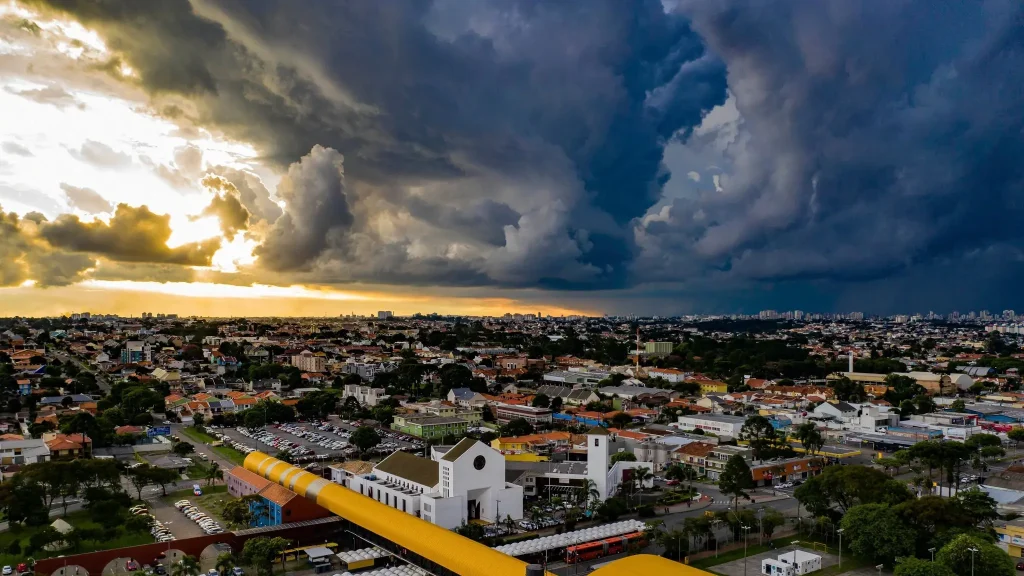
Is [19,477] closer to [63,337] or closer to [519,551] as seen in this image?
[519,551]

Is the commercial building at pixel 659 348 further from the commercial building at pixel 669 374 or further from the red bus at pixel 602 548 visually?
the red bus at pixel 602 548

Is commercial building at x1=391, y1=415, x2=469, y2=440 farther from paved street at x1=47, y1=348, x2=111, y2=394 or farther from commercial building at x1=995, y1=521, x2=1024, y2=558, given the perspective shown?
commercial building at x1=995, y1=521, x2=1024, y2=558

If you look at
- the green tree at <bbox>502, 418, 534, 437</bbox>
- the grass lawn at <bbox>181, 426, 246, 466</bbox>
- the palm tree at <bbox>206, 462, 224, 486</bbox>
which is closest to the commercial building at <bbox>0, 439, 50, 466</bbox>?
the grass lawn at <bbox>181, 426, 246, 466</bbox>

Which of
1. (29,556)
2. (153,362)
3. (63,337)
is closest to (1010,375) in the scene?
(29,556)

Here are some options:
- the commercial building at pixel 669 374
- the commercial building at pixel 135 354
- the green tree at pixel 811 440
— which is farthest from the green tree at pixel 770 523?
the commercial building at pixel 135 354

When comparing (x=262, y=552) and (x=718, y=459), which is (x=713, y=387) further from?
(x=262, y=552)

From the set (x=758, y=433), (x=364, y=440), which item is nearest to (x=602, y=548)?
(x=364, y=440)
